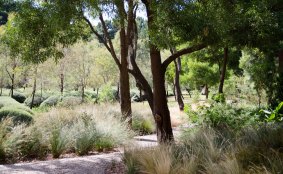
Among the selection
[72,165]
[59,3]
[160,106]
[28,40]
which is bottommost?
[72,165]

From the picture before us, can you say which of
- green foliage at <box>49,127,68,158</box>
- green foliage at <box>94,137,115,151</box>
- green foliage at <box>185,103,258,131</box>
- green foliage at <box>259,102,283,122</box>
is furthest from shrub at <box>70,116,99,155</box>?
green foliage at <box>259,102,283,122</box>

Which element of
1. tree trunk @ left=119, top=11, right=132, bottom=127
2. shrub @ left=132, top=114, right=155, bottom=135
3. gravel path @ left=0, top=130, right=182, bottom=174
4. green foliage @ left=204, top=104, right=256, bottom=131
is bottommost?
gravel path @ left=0, top=130, right=182, bottom=174

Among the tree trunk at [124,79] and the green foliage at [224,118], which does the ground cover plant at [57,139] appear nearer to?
the tree trunk at [124,79]

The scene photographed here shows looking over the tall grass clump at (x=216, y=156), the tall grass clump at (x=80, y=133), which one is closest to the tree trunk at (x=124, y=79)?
the tall grass clump at (x=80, y=133)

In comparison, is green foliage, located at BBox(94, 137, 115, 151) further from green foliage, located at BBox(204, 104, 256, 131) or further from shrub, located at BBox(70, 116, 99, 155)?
green foliage, located at BBox(204, 104, 256, 131)

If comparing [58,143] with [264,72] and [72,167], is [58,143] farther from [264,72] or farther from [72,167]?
[264,72]

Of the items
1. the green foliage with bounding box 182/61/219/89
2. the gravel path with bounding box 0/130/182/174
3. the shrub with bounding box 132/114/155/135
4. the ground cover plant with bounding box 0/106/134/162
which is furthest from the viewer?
the green foliage with bounding box 182/61/219/89

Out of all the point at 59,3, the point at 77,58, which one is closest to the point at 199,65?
the point at 77,58

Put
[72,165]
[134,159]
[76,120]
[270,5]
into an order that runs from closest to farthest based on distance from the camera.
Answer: [134,159], [72,165], [270,5], [76,120]

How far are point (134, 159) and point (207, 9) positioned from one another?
3322mm

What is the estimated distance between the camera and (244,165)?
4902mm

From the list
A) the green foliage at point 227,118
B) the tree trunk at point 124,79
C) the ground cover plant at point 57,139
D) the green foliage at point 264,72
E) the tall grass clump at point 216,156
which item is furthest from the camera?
the green foliage at point 264,72

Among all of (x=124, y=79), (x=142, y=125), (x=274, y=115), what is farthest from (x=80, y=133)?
(x=274, y=115)

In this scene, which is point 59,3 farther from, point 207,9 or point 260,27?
point 260,27
